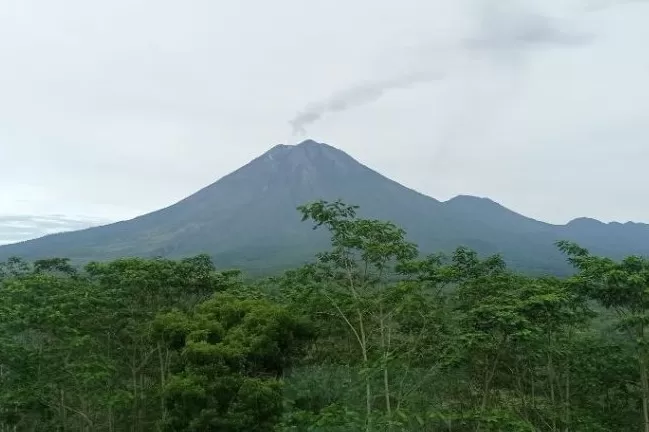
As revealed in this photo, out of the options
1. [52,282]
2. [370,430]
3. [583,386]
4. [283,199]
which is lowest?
[583,386]

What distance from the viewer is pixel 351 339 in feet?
50.6

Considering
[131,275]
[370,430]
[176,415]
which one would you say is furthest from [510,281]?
[131,275]

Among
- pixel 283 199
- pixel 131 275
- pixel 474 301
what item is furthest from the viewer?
pixel 283 199

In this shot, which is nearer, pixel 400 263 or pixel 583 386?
pixel 400 263

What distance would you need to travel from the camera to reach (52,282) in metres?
15.0

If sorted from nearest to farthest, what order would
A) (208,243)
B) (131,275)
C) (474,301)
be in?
1. (474,301)
2. (131,275)
3. (208,243)

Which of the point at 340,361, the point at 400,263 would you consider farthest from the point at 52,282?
the point at 400,263

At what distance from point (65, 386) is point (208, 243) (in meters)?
156

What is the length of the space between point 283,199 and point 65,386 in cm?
18433

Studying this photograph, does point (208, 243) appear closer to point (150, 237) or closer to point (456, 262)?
point (150, 237)

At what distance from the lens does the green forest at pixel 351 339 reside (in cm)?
1087

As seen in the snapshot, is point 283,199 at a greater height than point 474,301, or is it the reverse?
point 283,199

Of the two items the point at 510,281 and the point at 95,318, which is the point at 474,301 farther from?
the point at 95,318

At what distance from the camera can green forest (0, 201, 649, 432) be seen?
10.9 m
